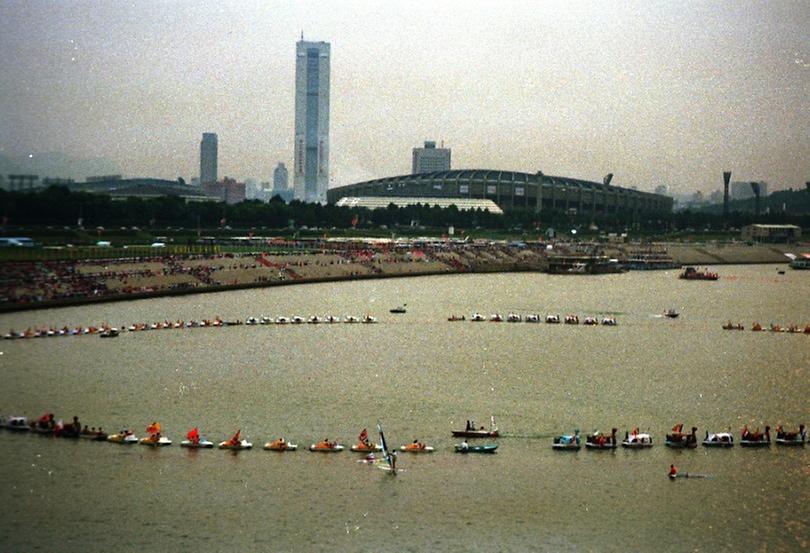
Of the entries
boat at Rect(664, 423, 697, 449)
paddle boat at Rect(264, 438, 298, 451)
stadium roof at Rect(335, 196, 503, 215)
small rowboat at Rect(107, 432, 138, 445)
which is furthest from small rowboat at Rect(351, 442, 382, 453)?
stadium roof at Rect(335, 196, 503, 215)

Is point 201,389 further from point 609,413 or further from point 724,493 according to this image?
point 724,493

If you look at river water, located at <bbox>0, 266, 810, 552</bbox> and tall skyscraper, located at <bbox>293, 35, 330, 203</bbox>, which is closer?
river water, located at <bbox>0, 266, 810, 552</bbox>

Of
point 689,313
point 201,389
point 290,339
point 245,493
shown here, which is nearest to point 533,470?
point 245,493

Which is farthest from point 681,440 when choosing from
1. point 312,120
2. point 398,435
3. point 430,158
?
point 312,120

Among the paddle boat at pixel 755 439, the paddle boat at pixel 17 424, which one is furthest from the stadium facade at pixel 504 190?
the paddle boat at pixel 17 424

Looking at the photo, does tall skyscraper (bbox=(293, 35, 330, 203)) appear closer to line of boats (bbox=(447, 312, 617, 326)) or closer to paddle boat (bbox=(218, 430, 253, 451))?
line of boats (bbox=(447, 312, 617, 326))

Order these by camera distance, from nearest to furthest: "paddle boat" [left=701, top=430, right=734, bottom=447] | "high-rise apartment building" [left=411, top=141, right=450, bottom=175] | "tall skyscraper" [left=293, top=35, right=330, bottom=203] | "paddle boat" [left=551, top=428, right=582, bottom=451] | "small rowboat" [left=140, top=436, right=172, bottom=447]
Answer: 1. "small rowboat" [left=140, top=436, right=172, bottom=447]
2. "paddle boat" [left=551, top=428, right=582, bottom=451]
3. "paddle boat" [left=701, top=430, right=734, bottom=447]
4. "high-rise apartment building" [left=411, top=141, right=450, bottom=175]
5. "tall skyscraper" [left=293, top=35, right=330, bottom=203]
